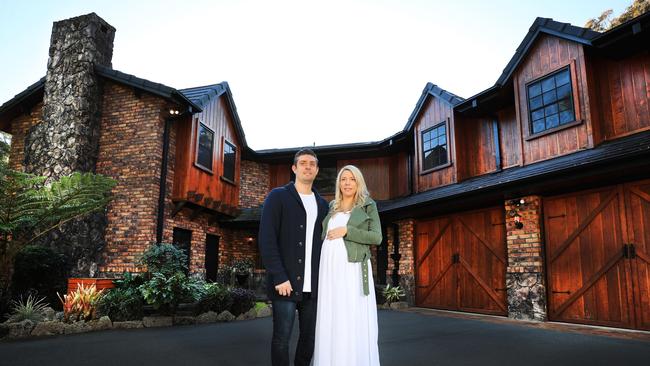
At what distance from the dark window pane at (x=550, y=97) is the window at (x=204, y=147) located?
28.2ft

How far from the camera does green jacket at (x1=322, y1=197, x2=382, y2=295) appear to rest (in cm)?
279

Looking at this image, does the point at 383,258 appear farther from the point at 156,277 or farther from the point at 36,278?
the point at 36,278

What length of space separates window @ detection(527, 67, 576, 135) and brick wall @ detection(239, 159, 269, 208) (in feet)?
31.2

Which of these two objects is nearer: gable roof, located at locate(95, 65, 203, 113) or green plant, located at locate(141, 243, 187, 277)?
green plant, located at locate(141, 243, 187, 277)

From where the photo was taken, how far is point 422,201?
958cm

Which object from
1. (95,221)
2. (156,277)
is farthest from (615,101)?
(95,221)

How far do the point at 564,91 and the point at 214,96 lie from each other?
9208 mm

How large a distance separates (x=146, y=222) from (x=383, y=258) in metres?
7.08

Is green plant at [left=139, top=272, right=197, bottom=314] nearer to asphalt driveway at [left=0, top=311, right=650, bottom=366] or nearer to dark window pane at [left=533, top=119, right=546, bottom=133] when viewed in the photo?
asphalt driveway at [left=0, top=311, right=650, bottom=366]

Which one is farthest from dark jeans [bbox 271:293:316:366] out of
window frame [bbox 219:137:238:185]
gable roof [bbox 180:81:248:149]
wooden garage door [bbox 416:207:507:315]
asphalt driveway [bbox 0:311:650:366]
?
window frame [bbox 219:137:238:185]

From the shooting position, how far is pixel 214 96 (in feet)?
41.0

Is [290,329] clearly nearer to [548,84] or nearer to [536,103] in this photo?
[536,103]

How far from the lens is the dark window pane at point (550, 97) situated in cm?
864

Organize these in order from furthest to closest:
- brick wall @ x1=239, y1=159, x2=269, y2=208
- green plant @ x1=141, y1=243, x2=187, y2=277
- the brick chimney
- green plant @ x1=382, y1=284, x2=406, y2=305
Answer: brick wall @ x1=239, y1=159, x2=269, y2=208 < green plant @ x1=382, y1=284, x2=406, y2=305 < the brick chimney < green plant @ x1=141, y1=243, x2=187, y2=277
